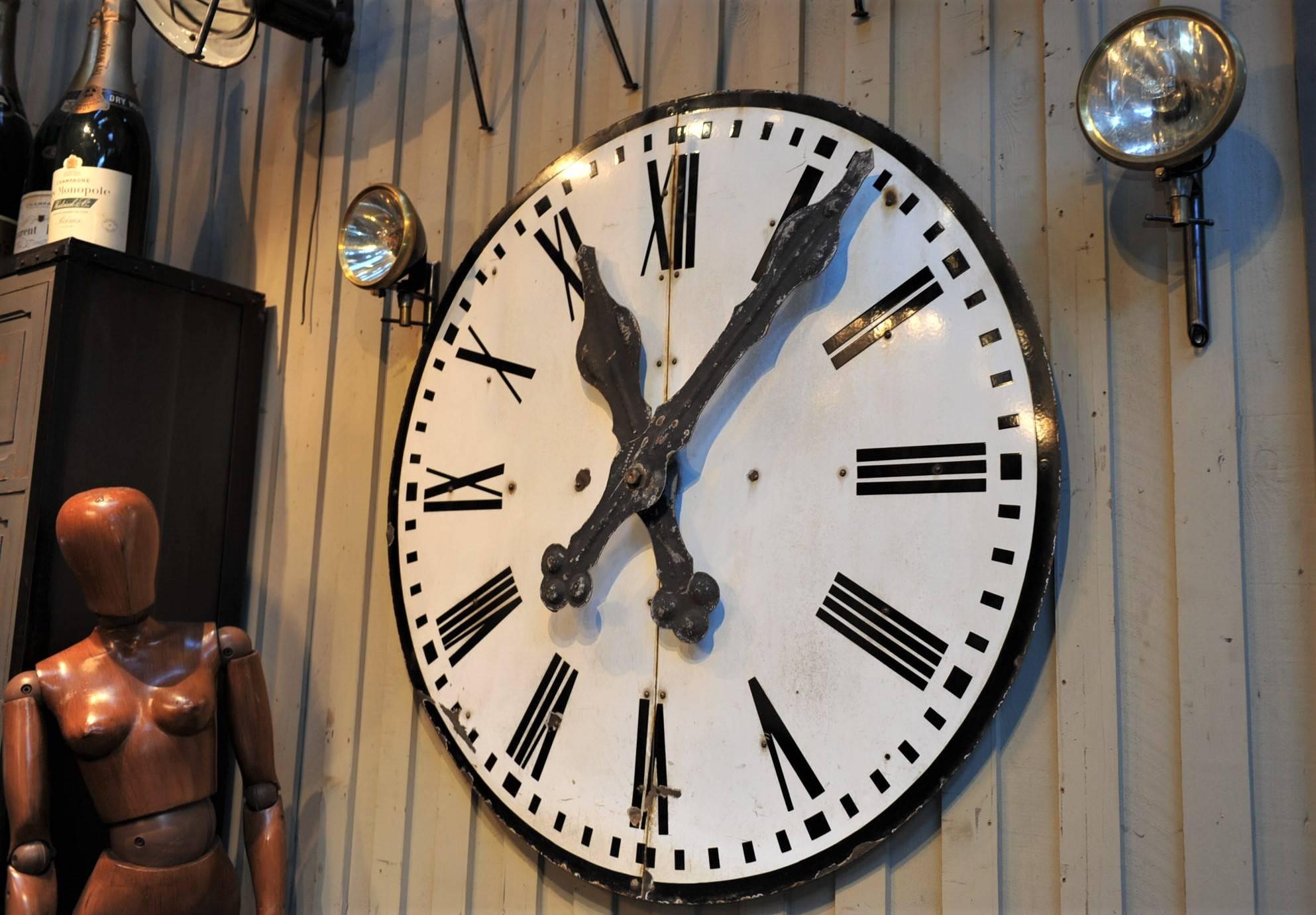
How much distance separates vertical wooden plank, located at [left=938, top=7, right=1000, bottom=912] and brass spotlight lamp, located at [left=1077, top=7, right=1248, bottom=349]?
0.20 metres

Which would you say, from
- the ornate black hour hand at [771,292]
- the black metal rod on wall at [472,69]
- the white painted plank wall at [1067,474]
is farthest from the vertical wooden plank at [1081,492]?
the black metal rod on wall at [472,69]

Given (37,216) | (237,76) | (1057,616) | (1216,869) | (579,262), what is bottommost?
(1216,869)

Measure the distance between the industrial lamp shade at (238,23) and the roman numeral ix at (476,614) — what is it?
107 cm

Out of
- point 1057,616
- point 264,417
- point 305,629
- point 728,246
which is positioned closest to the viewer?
point 1057,616

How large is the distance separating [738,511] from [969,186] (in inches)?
20.0

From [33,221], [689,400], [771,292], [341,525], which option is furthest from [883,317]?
[33,221]

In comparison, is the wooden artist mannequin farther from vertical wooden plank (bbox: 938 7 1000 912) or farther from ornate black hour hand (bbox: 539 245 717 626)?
vertical wooden plank (bbox: 938 7 1000 912)

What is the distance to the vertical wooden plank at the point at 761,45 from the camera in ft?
5.23

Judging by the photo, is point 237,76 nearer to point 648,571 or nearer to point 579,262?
point 579,262

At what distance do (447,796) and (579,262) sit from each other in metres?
0.82

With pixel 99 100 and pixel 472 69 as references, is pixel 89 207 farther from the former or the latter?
pixel 472 69

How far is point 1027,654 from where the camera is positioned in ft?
4.23

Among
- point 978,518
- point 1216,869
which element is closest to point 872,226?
point 978,518

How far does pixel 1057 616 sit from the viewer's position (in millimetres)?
1282
